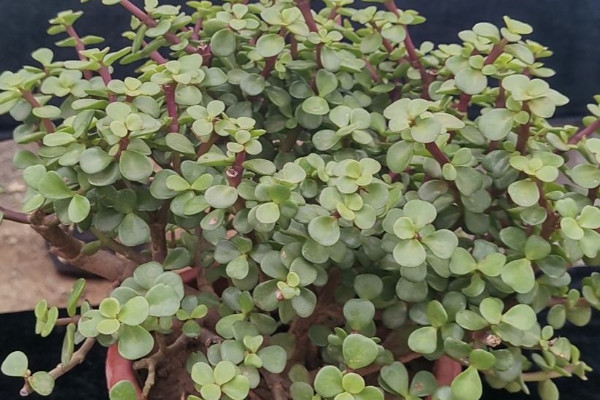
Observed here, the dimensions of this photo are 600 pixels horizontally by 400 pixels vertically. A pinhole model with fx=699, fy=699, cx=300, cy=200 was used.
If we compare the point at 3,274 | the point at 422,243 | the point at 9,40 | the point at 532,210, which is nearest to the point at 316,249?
the point at 422,243

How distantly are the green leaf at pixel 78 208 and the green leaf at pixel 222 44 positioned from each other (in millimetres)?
195

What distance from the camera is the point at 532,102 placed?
0.58 m

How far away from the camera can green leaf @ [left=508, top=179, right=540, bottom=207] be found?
56cm

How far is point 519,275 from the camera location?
55cm

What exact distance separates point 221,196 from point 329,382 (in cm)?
16

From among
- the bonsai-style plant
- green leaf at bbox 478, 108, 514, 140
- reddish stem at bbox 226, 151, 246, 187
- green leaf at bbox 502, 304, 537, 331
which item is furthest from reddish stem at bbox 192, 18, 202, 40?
green leaf at bbox 502, 304, 537, 331

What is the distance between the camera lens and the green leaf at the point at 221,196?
0.54m

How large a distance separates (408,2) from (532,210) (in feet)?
3.01

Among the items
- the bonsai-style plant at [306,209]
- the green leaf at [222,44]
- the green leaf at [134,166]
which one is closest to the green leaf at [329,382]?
the bonsai-style plant at [306,209]

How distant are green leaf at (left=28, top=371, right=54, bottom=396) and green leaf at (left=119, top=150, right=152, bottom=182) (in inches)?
7.1

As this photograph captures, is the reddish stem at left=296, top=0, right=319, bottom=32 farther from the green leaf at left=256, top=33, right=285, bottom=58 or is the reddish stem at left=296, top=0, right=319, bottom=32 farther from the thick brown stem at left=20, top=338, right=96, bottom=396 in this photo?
the thick brown stem at left=20, top=338, right=96, bottom=396

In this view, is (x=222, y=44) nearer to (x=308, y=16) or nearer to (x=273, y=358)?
(x=308, y=16)

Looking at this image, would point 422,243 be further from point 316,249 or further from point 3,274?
point 3,274

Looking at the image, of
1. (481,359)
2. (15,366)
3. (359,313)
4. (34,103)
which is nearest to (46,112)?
(34,103)
